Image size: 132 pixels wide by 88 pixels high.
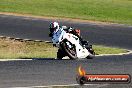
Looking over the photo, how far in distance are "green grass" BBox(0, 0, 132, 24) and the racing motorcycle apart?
60.2ft

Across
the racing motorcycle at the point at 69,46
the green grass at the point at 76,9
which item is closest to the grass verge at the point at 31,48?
the racing motorcycle at the point at 69,46

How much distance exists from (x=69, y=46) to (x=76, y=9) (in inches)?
885

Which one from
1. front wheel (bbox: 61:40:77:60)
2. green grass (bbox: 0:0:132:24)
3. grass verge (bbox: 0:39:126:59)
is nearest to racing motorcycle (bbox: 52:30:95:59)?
front wheel (bbox: 61:40:77:60)

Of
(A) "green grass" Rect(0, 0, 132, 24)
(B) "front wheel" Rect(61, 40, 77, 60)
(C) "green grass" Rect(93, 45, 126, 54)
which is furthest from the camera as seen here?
(A) "green grass" Rect(0, 0, 132, 24)

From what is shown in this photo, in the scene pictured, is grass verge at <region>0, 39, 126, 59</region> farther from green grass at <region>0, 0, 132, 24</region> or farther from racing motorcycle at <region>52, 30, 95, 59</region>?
green grass at <region>0, 0, 132, 24</region>

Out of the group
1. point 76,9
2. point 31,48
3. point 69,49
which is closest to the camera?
point 69,49

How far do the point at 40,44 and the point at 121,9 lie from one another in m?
17.7

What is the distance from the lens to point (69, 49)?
18.5 metres

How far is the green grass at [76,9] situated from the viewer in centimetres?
3797

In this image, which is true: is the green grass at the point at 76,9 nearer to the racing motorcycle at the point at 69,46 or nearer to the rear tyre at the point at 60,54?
the racing motorcycle at the point at 69,46

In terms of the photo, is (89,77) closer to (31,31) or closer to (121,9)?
(31,31)

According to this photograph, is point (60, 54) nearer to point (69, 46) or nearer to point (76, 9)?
point (69, 46)

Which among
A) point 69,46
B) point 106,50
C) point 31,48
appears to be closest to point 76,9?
point 106,50

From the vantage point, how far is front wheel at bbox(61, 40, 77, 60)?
59.7ft
